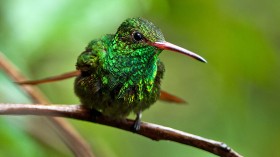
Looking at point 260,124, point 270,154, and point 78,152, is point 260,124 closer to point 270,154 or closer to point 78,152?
point 270,154

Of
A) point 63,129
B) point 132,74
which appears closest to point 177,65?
point 132,74

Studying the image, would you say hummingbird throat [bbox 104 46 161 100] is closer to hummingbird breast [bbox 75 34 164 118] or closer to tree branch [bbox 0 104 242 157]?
hummingbird breast [bbox 75 34 164 118]

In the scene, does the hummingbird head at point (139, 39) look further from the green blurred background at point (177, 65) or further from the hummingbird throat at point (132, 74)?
the green blurred background at point (177, 65)

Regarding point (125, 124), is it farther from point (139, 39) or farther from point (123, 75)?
point (139, 39)

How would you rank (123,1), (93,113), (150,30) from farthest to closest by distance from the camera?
(123,1)
(93,113)
(150,30)

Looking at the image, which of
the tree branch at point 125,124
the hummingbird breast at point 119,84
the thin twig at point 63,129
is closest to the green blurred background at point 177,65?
the thin twig at point 63,129

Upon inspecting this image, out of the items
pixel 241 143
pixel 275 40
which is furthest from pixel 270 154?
pixel 275 40
